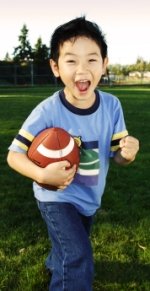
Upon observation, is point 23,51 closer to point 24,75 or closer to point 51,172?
point 24,75

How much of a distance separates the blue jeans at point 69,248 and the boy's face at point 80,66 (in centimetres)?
85

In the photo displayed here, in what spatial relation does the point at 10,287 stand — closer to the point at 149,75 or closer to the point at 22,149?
the point at 22,149

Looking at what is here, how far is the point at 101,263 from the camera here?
4852 millimetres

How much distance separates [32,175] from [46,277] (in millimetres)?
1433

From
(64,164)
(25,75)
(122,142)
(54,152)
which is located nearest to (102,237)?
(122,142)

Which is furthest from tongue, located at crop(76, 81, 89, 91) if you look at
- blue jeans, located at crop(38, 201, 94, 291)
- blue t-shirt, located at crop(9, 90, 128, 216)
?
blue jeans, located at crop(38, 201, 94, 291)

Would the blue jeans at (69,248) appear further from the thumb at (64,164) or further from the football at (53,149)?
the thumb at (64,164)

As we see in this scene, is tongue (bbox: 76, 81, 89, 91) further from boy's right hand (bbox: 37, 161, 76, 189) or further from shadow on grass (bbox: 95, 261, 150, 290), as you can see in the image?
shadow on grass (bbox: 95, 261, 150, 290)

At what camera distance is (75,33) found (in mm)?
3766

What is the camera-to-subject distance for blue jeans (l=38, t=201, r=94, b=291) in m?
3.51

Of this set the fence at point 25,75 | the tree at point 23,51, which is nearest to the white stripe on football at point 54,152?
the fence at point 25,75

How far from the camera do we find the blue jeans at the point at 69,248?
11.5ft

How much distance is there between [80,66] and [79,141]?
0.56 metres

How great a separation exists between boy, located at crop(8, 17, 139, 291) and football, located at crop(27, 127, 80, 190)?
80 mm
